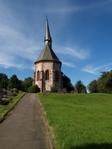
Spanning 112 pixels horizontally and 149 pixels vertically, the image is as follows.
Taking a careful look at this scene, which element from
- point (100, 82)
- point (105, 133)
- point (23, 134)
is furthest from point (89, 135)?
point (100, 82)

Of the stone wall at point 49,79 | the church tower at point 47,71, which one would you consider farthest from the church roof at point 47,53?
the stone wall at point 49,79

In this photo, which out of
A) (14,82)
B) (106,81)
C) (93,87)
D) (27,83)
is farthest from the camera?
(27,83)

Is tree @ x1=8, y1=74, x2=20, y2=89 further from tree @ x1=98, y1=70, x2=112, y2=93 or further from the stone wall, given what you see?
tree @ x1=98, y1=70, x2=112, y2=93

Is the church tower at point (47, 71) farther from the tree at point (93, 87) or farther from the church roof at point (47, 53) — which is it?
the tree at point (93, 87)

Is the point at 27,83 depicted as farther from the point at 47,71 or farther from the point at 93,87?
the point at 93,87

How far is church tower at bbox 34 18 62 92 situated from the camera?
9500 cm

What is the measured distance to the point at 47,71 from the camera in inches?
3787

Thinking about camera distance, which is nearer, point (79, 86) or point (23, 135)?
point (23, 135)

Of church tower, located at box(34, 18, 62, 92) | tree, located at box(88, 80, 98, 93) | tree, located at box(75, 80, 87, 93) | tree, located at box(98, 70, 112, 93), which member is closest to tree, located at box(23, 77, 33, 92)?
Answer: church tower, located at box(34, 18, 62, 92)

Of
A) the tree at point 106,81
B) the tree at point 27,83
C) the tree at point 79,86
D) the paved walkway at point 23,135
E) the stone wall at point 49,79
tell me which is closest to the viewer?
the paved walkway at point 23,135

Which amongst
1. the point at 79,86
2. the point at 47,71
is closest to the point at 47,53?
the point at 47,71

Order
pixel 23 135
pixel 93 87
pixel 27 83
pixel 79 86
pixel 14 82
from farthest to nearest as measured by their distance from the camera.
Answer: pixel 27 83 → pixel 79 86 → pixel 14 82 → pixel 93 87 → pixel 23 135

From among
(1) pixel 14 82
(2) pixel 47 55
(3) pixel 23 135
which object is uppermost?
(2) pixel 47 55

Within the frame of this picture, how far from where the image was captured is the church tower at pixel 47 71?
9500cm
